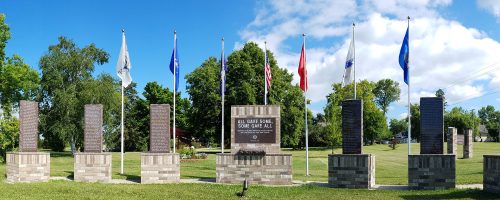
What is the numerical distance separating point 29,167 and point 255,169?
7053mm

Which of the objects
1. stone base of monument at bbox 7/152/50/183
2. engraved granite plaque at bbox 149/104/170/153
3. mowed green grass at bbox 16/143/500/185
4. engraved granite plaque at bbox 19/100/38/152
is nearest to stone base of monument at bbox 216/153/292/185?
engraved granite plaque at bbox 149/104/170/153

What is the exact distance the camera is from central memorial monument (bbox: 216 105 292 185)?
1508 centimetres

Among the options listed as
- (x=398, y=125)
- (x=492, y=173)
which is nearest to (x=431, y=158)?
(x=492, y=173)

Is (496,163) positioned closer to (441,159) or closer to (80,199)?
(441,159)

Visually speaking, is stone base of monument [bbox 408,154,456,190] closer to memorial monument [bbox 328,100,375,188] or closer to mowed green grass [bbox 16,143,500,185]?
memorial monument [bbox 328,100,375,188]

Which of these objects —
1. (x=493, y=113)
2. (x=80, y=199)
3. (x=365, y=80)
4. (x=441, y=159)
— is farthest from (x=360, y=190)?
(x=493, y=113)

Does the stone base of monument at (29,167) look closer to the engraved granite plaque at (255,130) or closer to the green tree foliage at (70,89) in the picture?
the engraved granite plaque at (255,130)

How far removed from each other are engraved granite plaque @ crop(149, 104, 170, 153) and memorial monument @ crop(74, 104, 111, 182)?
1502 mm

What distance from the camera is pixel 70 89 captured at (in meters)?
37.9

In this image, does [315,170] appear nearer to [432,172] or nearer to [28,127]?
[432,172]

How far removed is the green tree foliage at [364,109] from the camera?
41566 mm

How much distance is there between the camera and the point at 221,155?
50.7ft

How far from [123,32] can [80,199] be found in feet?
30.5

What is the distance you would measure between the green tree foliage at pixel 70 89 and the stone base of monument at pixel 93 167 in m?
22.8
